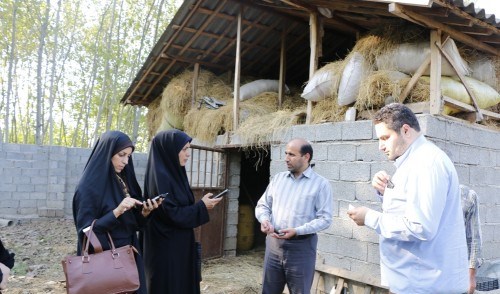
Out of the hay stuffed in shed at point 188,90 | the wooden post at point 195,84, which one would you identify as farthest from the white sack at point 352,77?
the wooden post at point 195,84

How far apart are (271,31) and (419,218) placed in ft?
19.3

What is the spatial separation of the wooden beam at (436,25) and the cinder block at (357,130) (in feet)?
3.68

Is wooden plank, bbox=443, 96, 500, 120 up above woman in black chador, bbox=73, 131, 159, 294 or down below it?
above

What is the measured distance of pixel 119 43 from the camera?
16.0 m

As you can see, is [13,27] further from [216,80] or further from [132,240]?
[132,240]

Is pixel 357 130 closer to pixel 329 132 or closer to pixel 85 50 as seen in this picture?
pixel 329 132

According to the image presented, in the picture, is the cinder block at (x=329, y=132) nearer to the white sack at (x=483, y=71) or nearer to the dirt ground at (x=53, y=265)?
A: the white sack at (x=483, y=71)

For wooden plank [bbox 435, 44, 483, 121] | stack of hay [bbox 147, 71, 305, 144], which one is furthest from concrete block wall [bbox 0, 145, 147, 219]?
wooden plank [bbox 435, 44, 483, 121]

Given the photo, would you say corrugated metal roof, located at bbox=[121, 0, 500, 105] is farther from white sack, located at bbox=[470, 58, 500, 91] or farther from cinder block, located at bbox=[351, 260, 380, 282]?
cinder block, located at bbox=[351, 260, 380, 282]

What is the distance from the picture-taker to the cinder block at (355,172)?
4.36 metres

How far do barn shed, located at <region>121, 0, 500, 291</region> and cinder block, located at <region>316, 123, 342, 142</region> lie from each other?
0.04 ft

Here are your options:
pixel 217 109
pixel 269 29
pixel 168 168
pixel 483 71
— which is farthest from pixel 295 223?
pixel 269 29

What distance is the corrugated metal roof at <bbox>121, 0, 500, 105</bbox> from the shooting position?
405 cm

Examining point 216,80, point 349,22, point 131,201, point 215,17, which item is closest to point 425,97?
point 349,22
